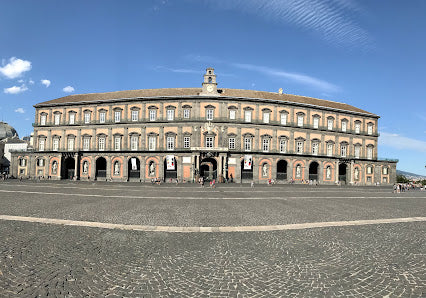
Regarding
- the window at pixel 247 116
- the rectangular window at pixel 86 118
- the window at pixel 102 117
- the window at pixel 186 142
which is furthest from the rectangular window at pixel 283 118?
the rectangular window at pixel 86 118

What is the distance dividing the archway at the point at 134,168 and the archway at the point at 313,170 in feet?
108

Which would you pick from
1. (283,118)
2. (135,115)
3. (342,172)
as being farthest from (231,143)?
(342,172)

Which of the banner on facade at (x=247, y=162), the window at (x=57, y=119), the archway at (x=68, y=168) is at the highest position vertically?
the window at (x=57, y=119)

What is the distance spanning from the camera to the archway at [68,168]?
131ft

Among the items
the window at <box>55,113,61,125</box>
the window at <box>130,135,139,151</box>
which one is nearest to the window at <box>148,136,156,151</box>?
the window at <box>130,135,139,151</box>

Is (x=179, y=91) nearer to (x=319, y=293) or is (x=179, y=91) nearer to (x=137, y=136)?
(x=137, y=136)

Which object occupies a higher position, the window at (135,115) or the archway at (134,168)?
the window at (135,115)

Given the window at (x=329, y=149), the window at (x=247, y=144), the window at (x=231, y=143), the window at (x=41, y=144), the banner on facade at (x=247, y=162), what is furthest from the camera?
the window at (x=41, y=144)

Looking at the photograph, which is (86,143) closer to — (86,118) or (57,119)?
(86,118)

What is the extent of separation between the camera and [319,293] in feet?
11.2

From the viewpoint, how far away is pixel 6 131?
7656cm

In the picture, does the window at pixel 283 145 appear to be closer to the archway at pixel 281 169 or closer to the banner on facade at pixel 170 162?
the archway at pixel 281 169

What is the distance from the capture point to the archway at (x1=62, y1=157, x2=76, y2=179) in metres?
39.8

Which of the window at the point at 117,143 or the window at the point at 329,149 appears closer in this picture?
the window at the point at 117,143
